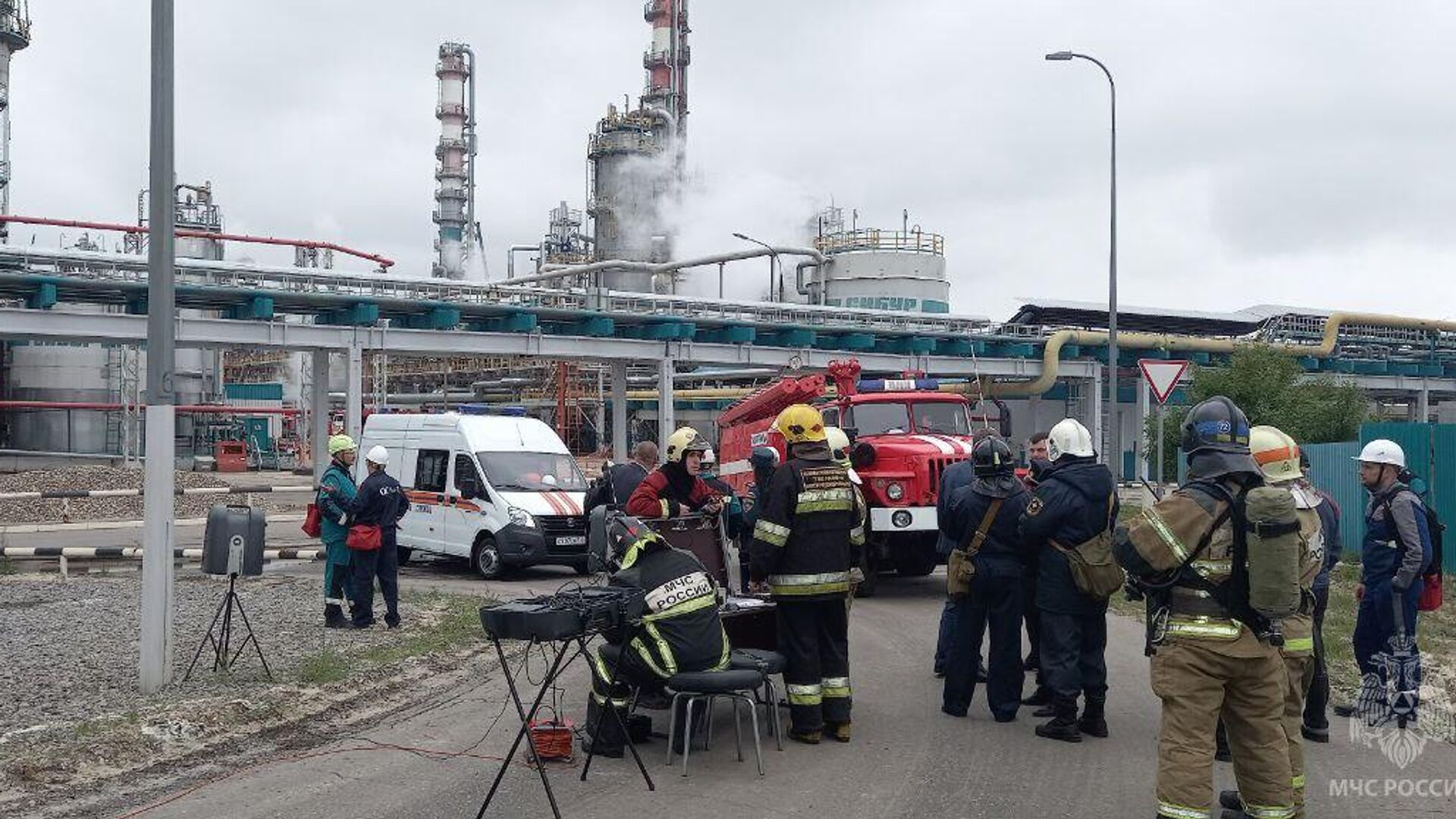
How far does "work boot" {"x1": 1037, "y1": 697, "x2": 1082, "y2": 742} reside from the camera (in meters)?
8.04

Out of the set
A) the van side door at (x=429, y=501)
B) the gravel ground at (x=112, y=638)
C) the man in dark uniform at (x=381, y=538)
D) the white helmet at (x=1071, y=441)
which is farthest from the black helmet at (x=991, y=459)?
the van side door at (x=429, y=501)

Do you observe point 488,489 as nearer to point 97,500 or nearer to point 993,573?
point 993,573

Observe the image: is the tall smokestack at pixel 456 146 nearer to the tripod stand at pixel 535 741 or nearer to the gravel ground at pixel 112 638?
the gravel ground at pixel 112 638

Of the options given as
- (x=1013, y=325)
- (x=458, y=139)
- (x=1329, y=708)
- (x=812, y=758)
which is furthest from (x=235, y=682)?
(x=458, y=139)

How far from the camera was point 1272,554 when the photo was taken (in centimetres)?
551

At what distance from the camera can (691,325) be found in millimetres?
40469

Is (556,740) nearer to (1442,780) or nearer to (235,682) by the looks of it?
(235,682)

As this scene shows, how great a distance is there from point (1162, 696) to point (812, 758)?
96.5 inches

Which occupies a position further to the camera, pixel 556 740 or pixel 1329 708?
pixel 1329 708

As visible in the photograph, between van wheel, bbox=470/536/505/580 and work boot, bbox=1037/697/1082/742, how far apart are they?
10944 millimetres

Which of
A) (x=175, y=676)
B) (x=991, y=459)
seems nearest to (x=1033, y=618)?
(x=991, y=459)

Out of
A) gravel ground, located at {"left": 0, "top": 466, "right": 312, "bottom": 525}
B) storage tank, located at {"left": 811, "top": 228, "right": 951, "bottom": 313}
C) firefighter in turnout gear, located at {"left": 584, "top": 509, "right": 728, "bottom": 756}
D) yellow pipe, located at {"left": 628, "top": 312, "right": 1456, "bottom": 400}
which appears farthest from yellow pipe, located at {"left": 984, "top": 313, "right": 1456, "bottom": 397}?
firefighter in turnout gear, located at {"left": 584, "top": 509, "right": 728, "bottom": 756}

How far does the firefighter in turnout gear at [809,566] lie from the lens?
770cm

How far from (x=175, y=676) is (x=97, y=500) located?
987 inches
